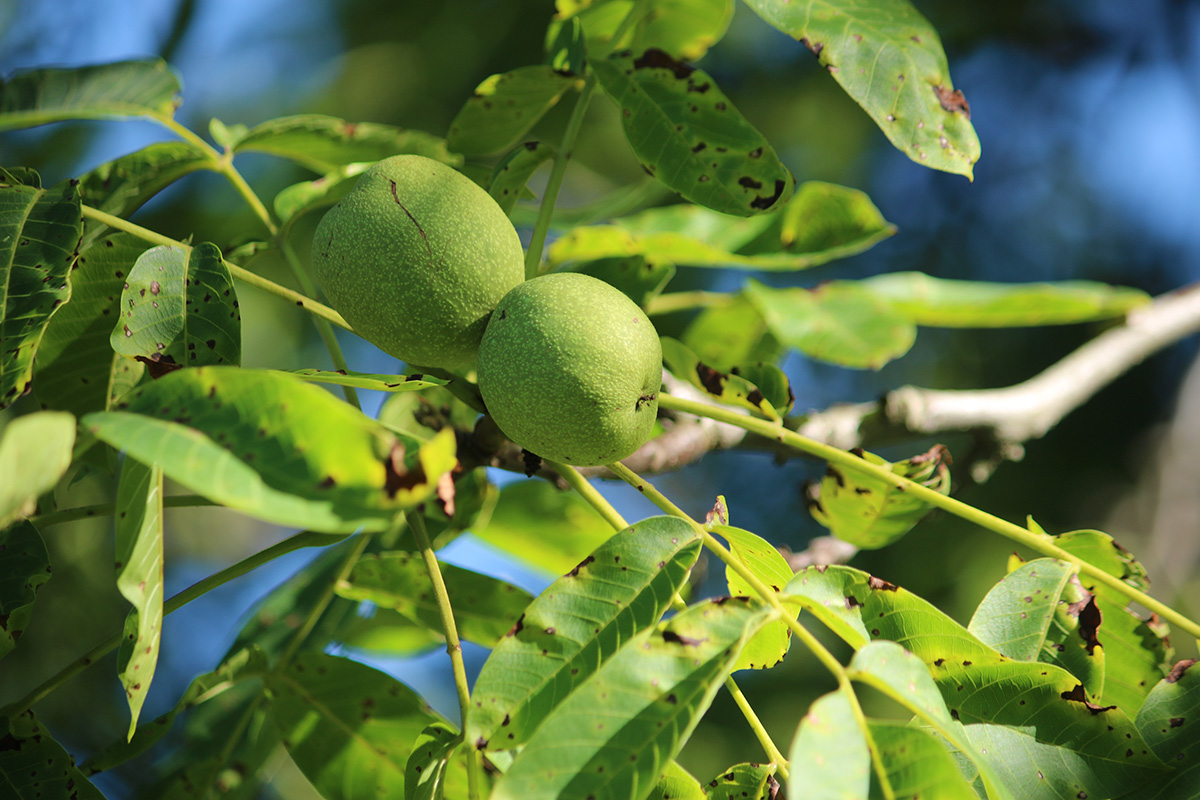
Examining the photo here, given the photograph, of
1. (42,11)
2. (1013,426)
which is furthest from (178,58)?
(1013,426)

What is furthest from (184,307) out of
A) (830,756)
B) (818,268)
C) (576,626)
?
(818,268)

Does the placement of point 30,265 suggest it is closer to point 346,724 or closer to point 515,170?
point 515,170

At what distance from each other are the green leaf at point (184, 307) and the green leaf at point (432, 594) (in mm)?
435

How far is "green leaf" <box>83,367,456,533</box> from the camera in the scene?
561 mm

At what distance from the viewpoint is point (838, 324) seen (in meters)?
1.51

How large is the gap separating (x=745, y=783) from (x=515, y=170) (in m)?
0.81

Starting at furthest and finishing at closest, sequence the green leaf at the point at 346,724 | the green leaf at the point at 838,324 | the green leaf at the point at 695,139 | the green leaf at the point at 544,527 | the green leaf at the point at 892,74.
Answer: the green leaf at the point at 544,527 → the green leaf at the point at 838,324 → the green leaf at the point at 346,724 → the green leaf at the point at 695,139 → the green leaf at the point at 892,74

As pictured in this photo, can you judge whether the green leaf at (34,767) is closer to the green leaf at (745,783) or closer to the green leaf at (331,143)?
the green leaf at (745,783)

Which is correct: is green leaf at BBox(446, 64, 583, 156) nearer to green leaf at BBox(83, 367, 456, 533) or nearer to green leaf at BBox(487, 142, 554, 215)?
green leaf at BBox(487, 142, 554, 215)

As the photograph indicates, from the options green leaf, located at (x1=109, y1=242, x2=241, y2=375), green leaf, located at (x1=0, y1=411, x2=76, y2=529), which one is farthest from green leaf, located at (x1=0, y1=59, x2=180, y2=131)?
green leaf, located at (x1=0, y1=411, x2=76, y2=529)

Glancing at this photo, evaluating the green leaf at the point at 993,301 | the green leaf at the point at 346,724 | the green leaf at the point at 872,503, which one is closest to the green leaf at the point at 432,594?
the green leaf at the point at 346,724

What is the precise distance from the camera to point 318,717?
3.82ft

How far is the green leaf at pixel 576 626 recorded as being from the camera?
77 cm

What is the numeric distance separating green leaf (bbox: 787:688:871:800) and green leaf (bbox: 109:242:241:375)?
0.69 meters
